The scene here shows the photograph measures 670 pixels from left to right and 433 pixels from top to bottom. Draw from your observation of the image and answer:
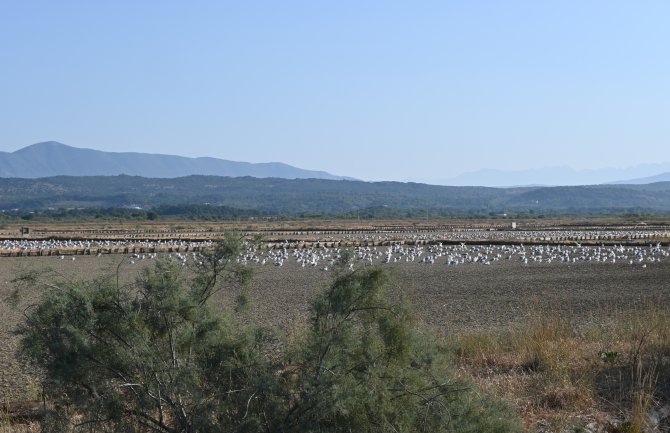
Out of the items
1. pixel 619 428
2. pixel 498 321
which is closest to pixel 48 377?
pixel 619 428

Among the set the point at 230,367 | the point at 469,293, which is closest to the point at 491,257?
the point at 469,293

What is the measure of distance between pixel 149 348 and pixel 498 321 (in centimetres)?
1145

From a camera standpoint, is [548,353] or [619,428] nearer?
[619,428]

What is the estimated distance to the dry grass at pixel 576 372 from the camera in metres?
7.79

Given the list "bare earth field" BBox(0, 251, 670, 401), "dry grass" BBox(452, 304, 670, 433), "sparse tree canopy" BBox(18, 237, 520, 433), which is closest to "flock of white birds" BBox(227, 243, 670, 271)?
"bare earth field" BBox(0, 251, 670, 401)

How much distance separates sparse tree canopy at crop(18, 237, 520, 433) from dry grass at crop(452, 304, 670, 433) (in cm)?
190

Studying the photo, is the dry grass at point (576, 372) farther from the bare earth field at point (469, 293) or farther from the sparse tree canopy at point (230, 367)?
the sparse tree canopy at point (230, 367)

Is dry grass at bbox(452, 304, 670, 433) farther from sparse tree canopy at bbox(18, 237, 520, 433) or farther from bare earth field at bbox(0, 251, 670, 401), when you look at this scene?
sparse tree canopy at bbox(18, 237, 520, 433)

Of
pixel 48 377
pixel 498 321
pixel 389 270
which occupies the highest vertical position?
pixel 389 270

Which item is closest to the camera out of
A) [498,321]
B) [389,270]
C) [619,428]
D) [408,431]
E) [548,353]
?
[408,431]

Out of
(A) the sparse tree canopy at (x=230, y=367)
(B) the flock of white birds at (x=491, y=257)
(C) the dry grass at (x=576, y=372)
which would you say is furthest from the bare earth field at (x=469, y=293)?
(C) the dry grass at (x=576, y=372)

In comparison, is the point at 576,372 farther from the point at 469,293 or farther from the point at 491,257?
the point at 491,257

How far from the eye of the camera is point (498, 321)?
1653 centimetres

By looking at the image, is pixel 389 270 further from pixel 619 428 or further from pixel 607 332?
pixel 607 332
